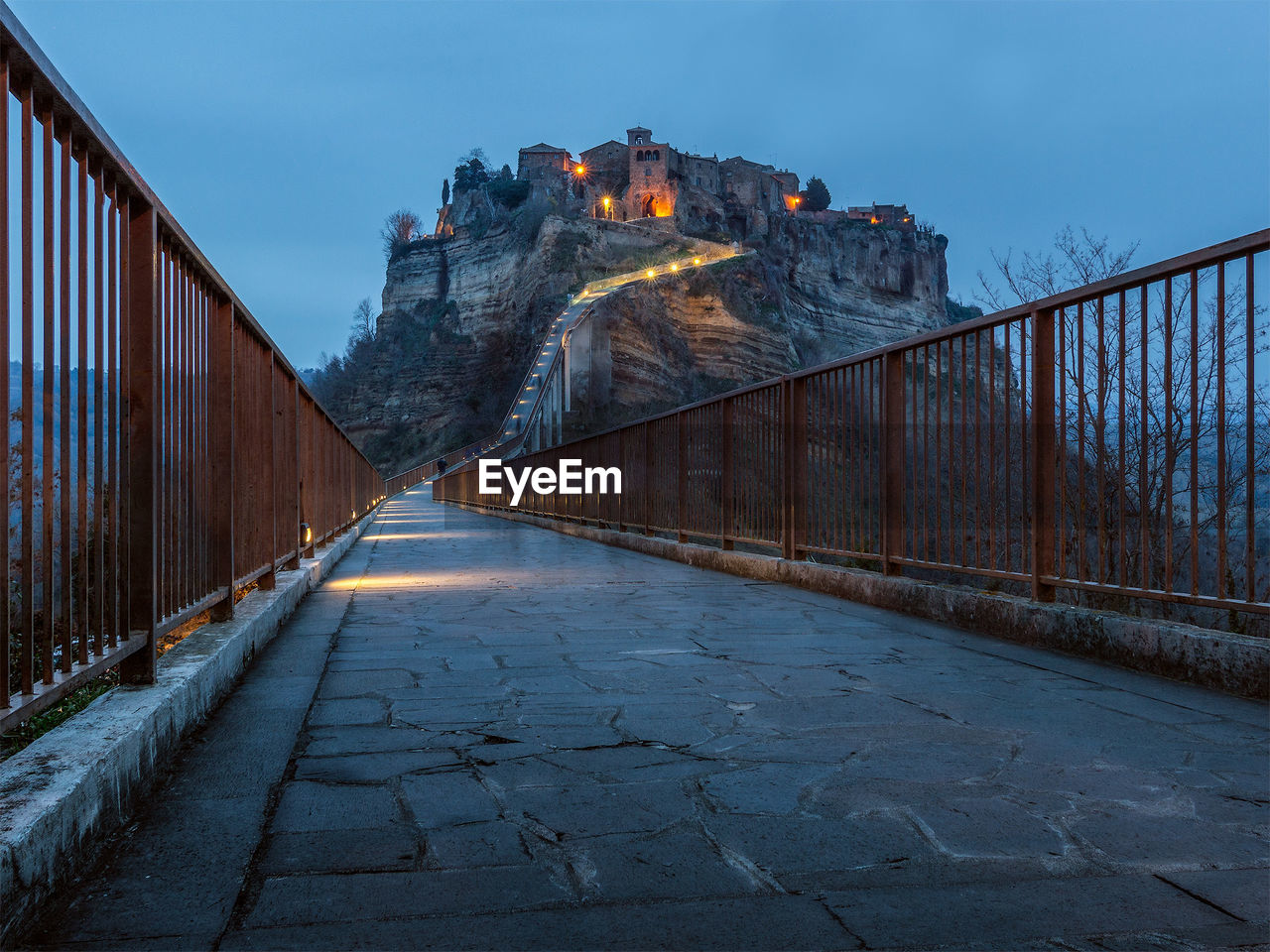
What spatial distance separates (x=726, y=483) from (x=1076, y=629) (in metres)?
5.31

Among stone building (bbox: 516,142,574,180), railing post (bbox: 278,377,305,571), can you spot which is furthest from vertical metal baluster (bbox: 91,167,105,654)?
stone building (bbox: 516,142,574,180)

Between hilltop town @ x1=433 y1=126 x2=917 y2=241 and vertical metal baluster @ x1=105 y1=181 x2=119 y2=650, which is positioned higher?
hilltop town @ x1=433 y1=126 x2=917 y2=241

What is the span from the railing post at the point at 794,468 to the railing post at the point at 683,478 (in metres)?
2.64

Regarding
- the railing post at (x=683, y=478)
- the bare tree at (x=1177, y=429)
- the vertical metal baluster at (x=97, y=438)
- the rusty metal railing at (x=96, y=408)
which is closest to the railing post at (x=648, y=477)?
the railing post at (x=683, y=478)

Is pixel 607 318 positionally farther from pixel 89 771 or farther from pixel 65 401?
pixel 89 771

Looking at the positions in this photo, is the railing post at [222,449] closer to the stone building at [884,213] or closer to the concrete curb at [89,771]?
the concrete curb at [89,771]

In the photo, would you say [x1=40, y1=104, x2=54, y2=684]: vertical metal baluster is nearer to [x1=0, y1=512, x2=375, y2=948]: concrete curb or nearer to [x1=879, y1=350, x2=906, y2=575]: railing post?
[x1=0, y1=512, x2=375, y2=948]: concrete curb

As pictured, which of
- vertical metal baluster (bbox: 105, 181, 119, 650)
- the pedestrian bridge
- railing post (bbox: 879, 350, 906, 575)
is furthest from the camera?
railing post (bbox: 879, 350, 906, 575)

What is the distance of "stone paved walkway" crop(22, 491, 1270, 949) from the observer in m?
1.91

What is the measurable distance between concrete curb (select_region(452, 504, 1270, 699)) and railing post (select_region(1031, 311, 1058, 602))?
20 cm

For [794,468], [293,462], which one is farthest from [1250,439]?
[293,462]

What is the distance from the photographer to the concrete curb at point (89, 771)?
188cm

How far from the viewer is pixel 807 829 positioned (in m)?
2.40

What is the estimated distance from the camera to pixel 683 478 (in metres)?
11.1
